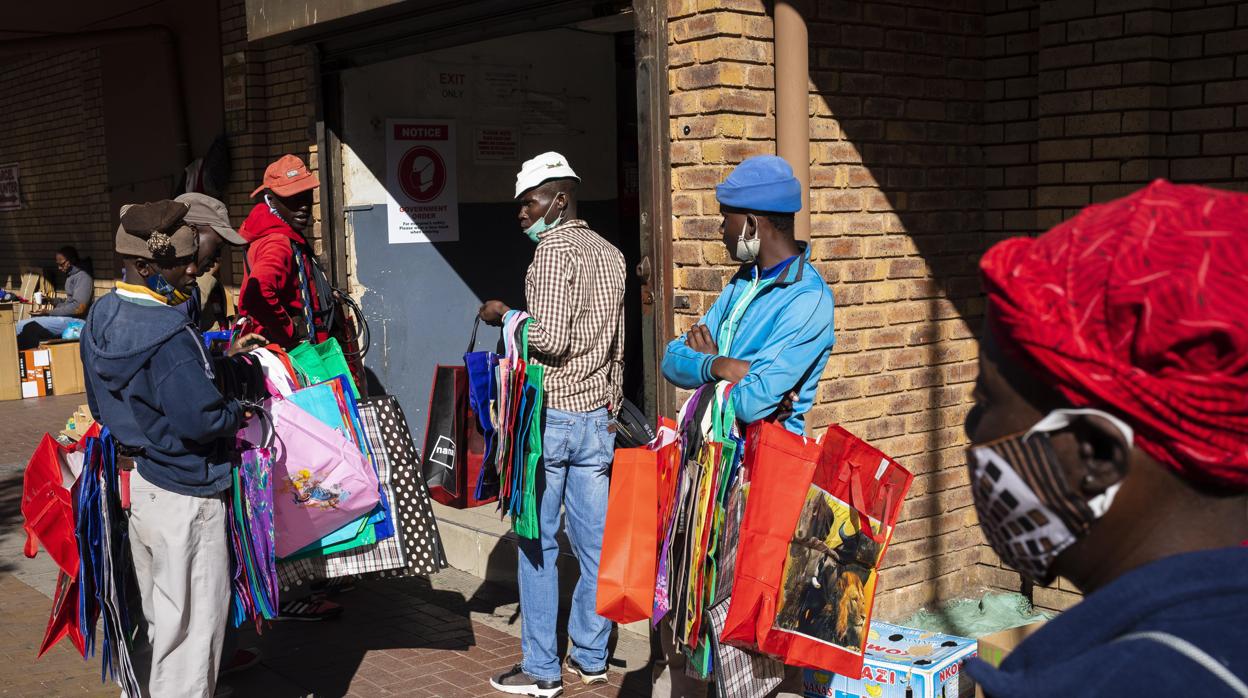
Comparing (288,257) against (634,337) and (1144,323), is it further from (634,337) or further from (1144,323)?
(1144,323)

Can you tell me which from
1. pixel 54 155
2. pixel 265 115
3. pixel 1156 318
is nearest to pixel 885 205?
pixel 1156 318

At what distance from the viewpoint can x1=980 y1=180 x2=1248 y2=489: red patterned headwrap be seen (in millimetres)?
1137

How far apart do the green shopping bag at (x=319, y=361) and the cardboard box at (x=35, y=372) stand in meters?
9.46

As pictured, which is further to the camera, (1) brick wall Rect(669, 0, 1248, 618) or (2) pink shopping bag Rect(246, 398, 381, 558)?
(1) brick wall Rect(669, 0, 1248, 618)

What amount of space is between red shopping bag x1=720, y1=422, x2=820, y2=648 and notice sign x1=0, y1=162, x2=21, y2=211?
50.4 feet

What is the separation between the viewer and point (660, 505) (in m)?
3.53

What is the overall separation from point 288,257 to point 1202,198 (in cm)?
484

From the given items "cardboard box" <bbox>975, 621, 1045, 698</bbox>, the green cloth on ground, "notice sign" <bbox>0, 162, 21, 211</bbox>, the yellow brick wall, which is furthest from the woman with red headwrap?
"notice sign" <bbox>0, 162, 21, 211</bbox>

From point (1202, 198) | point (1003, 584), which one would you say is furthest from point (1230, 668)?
point (1003, 584)

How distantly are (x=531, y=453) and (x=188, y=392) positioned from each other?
4.63 ft

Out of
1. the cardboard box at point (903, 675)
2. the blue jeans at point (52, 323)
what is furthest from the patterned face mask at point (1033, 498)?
the blue jeans at point (52, 323)

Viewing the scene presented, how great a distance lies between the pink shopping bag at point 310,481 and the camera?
4.36 m

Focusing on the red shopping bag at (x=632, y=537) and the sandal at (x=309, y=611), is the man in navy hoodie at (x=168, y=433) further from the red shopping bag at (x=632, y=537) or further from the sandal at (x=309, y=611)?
the sandal at (x=309, y=611)

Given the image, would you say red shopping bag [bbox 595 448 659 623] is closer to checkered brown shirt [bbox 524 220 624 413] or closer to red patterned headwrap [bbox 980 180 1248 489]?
checkered brown shirt [bbox 524 220 624 413]
